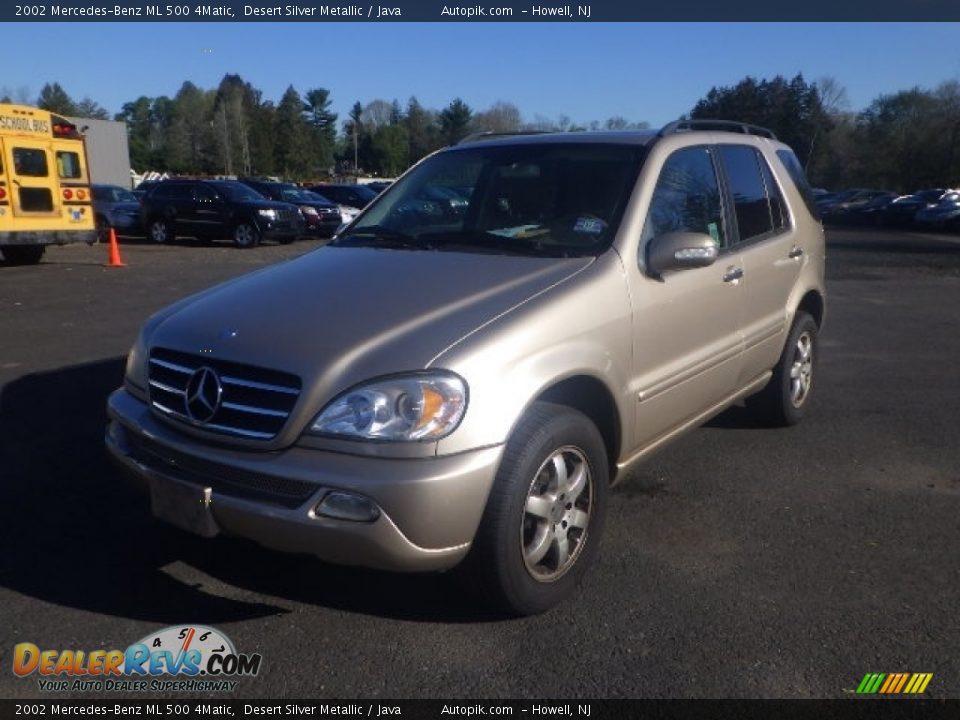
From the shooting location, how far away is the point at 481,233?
408 cm

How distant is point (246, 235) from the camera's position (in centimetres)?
2034

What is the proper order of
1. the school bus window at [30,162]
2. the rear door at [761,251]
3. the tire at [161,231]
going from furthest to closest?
the tire at [161,231] → the school bus window at [30,162] → the rear door at [761,251]

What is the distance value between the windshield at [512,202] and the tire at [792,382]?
2010 millimetres

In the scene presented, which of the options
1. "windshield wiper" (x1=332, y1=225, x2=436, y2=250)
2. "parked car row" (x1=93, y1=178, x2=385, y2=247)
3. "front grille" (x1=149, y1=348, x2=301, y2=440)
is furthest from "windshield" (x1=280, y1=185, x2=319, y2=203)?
"front grille" (x1=149, y1=348, x2=301, y2=440)

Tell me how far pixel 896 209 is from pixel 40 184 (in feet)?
106

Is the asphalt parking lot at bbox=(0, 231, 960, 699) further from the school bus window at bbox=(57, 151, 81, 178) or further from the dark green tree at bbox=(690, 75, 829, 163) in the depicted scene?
the dark green tree at bbox=(690, 75, 829, 163)

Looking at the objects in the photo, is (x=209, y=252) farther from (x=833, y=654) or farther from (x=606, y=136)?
(x=833, y=654)

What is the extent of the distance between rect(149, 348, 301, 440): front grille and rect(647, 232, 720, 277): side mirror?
171 cm

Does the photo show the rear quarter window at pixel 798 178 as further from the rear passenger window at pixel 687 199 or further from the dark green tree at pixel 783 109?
the dark green tree at pixel 783 109

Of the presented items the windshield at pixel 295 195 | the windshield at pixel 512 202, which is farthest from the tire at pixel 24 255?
the windshield at pixel 512 202

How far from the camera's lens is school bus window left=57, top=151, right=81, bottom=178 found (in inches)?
602

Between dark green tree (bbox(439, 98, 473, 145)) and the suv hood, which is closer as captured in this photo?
the suv hood
